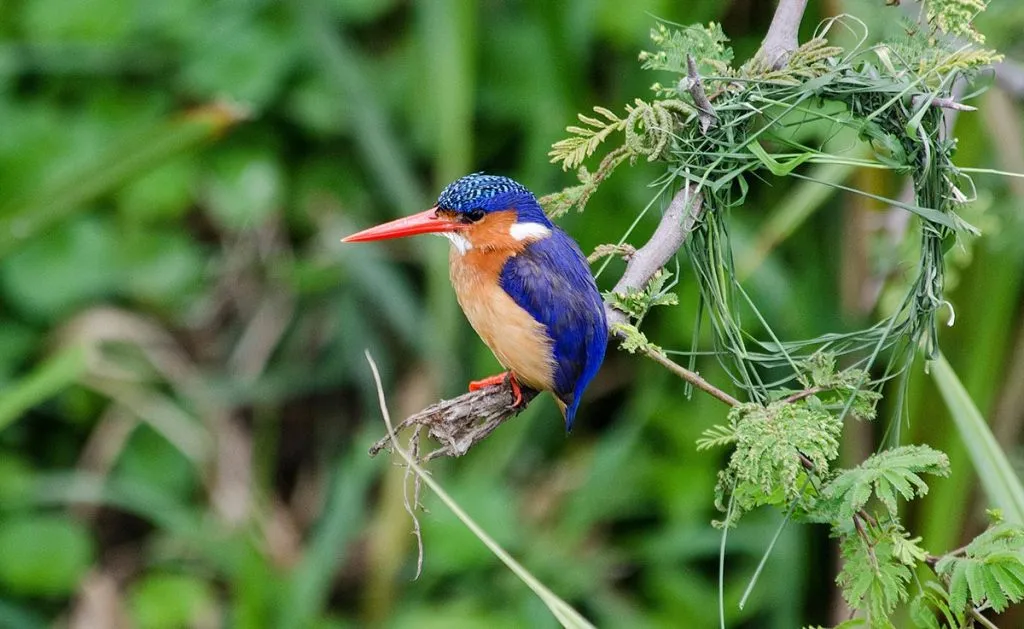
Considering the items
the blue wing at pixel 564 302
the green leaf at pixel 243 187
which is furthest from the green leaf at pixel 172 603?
the blue wing at pixel 564 302

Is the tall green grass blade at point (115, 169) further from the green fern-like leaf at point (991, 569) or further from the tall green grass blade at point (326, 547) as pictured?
the green fern-like leaf at point (991, 569)

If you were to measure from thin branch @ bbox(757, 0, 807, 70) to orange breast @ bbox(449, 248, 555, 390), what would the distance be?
464 millimetres

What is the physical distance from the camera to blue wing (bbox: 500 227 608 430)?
154cm

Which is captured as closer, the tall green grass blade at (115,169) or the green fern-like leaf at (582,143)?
the green fern-like leaf at (582,143)

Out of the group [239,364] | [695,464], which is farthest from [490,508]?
[239,364]

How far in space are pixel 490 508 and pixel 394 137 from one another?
1066 mm

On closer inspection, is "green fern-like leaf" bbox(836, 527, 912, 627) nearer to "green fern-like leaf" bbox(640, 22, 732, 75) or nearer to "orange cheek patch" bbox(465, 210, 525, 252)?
"green fern-like leaf" bbox(640, 22, 732, 75)

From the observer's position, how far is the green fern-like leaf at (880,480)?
119cm

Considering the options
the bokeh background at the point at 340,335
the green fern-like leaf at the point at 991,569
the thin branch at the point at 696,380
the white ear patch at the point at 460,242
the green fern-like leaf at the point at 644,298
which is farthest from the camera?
the bokeh background at the point at 340,335

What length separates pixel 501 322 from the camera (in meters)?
1.67

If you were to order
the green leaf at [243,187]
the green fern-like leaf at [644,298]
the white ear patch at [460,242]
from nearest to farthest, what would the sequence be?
the green fern-like leaf at [644,298]
the white ear patch at [460,242]
the green leaf at [243,187]

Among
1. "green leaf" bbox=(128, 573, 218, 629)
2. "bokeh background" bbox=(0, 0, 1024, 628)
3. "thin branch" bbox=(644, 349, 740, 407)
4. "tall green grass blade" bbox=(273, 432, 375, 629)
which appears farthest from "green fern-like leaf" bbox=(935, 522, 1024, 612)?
"green leaf" bbox=(128, 573, 218, 629)

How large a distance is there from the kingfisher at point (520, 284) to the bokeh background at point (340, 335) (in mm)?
1104

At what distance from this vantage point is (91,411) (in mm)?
3520
